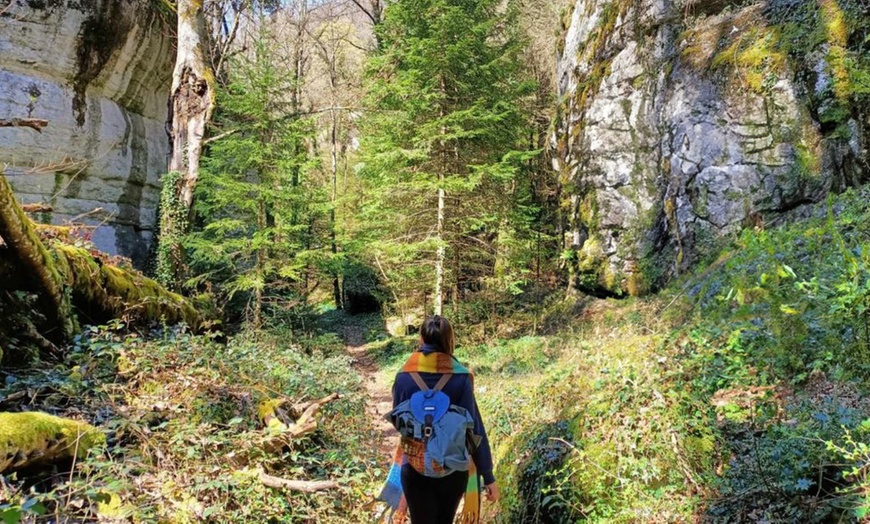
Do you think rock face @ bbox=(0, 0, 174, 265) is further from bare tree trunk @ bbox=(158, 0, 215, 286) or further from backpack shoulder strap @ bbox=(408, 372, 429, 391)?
backpack shoulder strap @ bbox=(408, 372, 429, 391)

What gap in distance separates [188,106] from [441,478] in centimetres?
1112

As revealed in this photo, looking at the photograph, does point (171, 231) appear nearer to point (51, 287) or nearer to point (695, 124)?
point (51, 287)

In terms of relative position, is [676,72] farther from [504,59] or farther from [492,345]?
[492,345]

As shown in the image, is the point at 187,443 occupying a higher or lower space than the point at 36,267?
lower

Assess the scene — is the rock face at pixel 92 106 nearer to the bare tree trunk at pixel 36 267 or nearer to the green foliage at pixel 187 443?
the bare tree trunk at pixel 36 267

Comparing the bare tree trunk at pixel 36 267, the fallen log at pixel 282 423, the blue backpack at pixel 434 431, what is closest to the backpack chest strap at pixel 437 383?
the blue backpack at pixel 434 431

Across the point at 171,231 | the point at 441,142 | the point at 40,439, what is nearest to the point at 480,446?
the point at 40,439

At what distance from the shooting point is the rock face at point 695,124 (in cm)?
789

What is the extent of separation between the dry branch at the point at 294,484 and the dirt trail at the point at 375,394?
4.86 feet

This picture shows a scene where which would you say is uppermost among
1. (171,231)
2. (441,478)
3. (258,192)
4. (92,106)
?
(92,106)

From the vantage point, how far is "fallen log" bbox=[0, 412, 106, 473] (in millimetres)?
3100

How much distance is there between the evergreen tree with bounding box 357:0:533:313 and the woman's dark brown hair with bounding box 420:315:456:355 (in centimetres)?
814

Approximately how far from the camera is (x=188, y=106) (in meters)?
10.9

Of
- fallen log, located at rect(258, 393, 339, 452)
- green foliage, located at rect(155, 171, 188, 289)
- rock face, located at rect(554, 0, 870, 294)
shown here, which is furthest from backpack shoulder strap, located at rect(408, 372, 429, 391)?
green foliage, located at rect(155, 171, 188, 289)
